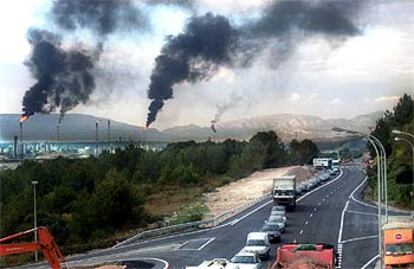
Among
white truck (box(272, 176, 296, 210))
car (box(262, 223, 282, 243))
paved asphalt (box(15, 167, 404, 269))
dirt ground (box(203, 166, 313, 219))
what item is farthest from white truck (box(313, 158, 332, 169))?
car (box(262, 223, 282, 243))

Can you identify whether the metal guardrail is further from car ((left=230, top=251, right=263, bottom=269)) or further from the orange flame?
the orange flame

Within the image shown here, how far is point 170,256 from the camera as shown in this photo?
1859cm

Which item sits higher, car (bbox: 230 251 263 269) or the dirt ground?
the dirt ground

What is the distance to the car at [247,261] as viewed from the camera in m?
15.5

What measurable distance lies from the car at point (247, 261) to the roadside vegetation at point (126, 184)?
6634mm

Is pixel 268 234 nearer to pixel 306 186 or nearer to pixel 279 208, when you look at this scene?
pixel 279 208

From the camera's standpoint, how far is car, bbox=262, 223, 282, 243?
20062mm

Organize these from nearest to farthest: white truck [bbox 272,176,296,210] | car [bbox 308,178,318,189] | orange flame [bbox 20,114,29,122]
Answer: white truck [bbox 272,176,296,210], orange flame [bbox 20,114,29,122], car [bbox 308,178,318,189]

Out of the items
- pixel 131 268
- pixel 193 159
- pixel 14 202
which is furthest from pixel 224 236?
pixel 193 159

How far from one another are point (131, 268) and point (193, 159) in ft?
59.5

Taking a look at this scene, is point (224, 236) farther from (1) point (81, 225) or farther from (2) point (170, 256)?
(1) point (81, 225)

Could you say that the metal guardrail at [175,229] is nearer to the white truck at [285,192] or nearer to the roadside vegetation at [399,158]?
the white truck at [285,192]

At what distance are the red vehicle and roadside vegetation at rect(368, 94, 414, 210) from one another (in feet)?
41.0

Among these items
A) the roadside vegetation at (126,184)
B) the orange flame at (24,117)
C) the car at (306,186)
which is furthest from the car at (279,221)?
the orange flame at (24,117)
